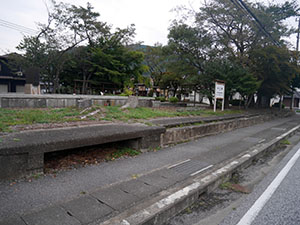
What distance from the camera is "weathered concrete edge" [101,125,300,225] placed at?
2486 millimetres

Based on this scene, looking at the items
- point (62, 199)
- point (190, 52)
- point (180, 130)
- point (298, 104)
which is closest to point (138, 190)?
point (62, 199)

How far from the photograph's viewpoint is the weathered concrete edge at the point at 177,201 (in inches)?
97.9

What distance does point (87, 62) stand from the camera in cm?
2156

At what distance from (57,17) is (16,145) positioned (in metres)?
20.4

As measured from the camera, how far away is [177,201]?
296 centimetres

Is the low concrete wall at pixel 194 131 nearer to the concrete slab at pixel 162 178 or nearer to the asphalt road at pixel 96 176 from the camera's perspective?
the asphalt road at pixel 96 176

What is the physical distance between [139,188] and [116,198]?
0.49 m

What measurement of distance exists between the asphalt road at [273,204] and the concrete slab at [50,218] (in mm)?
2079

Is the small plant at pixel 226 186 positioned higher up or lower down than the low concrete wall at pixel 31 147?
lower down

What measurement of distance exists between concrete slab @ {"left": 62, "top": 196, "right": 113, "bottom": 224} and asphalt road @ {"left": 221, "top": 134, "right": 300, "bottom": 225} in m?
1.71

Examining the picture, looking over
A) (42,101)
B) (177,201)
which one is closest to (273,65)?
(177,201)

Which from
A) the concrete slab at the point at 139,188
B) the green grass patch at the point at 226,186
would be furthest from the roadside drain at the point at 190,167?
the concrete slab at the point at 139,188

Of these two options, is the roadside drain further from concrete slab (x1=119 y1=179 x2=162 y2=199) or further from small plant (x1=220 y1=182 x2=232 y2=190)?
concrete slab (x1=119 y1=179 x2=162 y2=199)

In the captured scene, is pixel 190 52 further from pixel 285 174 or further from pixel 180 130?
pixel 285 174
